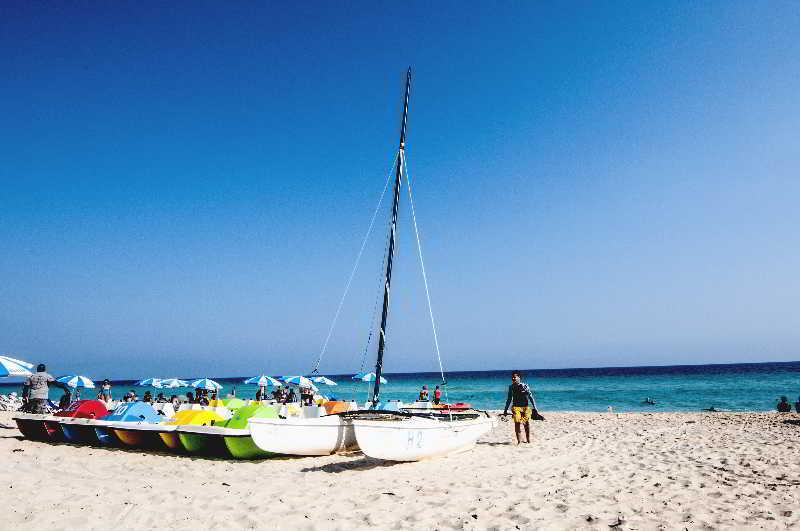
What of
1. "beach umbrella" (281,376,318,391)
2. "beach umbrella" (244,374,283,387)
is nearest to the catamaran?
"beach umbrella" (281,376,318,391)

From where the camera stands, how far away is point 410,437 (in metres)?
10.1

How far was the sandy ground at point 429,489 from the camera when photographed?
6.23 metres

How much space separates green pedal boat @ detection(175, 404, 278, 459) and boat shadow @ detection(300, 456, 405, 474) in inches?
76.4

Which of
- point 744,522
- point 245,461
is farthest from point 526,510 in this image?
point 245,461

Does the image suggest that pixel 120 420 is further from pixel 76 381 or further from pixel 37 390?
pixel 76 381

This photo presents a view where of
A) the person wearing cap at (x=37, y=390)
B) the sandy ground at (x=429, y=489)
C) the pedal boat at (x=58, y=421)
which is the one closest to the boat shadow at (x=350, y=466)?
the sandy ground at (x=429, y=489)

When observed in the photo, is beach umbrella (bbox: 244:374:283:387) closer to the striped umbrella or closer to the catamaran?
the striped umbrella

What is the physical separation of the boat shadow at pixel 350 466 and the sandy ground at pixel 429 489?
0.04 m

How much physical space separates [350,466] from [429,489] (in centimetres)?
307

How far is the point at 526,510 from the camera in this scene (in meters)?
6.48

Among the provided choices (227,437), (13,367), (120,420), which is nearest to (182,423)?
(227,437)

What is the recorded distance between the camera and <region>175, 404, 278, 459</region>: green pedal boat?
451 inches

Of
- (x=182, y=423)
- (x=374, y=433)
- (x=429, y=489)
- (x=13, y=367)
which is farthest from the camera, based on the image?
(x=13, y=367)

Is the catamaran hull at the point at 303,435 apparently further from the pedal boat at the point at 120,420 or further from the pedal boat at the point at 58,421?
the pedal boat at the point at 58,421
